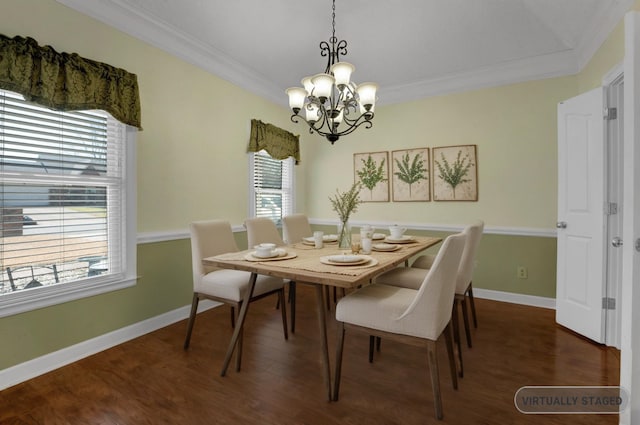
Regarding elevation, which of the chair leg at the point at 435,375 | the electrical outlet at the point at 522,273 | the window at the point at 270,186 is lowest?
the chair leg at the point at 435,375

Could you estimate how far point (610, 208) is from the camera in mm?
2424

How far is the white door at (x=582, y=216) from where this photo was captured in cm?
249

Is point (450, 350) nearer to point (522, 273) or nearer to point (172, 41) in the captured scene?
point (522, 273)

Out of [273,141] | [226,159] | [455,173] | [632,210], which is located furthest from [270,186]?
[632,210]

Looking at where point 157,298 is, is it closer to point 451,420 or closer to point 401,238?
point 401,238

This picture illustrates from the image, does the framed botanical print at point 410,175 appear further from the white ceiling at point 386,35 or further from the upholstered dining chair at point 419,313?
the upholstered dining chair at point 419,313

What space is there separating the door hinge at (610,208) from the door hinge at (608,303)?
26.3 inches

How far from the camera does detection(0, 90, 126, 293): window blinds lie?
1966mm

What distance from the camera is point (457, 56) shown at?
3.32 metres

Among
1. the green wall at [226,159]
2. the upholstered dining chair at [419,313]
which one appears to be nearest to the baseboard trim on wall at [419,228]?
the green wall at [226,159]

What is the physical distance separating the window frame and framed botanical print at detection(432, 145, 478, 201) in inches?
126

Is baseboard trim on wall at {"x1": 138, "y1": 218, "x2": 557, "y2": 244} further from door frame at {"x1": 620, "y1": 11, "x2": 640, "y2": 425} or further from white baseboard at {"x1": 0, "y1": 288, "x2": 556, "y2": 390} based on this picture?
door frame at {"x1": 620, "y1": 11, "x2": 640, "y2": 425}

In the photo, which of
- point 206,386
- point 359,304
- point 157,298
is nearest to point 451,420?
point 359,304

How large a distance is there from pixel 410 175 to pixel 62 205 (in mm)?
3487
